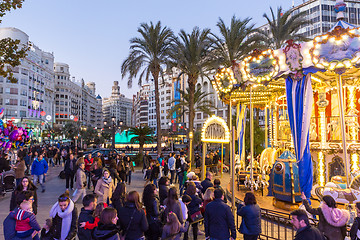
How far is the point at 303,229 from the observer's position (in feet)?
11.4

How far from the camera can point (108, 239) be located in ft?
12.3

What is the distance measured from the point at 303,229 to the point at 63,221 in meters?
3.45

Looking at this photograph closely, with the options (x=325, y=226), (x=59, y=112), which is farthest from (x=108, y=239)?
(x=59, y=112)

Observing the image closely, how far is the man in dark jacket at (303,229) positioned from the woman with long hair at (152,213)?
2573 mm

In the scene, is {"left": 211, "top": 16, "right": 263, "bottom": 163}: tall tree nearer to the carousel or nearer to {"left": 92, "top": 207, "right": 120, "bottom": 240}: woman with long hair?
the carousel

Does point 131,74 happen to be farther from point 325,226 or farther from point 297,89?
point 325,226

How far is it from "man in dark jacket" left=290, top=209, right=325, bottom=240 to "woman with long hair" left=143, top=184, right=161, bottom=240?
2.57 metres

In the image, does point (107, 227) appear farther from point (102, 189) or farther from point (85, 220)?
point (102, 189)

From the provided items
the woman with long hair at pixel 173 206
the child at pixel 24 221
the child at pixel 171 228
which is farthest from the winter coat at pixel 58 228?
the woman with long hair at pixel 173 206

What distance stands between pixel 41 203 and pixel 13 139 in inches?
493

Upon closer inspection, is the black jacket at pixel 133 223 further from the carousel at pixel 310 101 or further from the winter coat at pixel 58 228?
the carousel at pixel 310 101

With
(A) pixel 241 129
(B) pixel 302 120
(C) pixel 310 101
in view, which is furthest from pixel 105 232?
(A) pixel 241 129

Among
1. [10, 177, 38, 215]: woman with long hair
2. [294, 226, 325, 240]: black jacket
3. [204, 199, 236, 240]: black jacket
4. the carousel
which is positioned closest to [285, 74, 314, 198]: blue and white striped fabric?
the carousel

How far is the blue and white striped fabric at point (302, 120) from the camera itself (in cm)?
841
